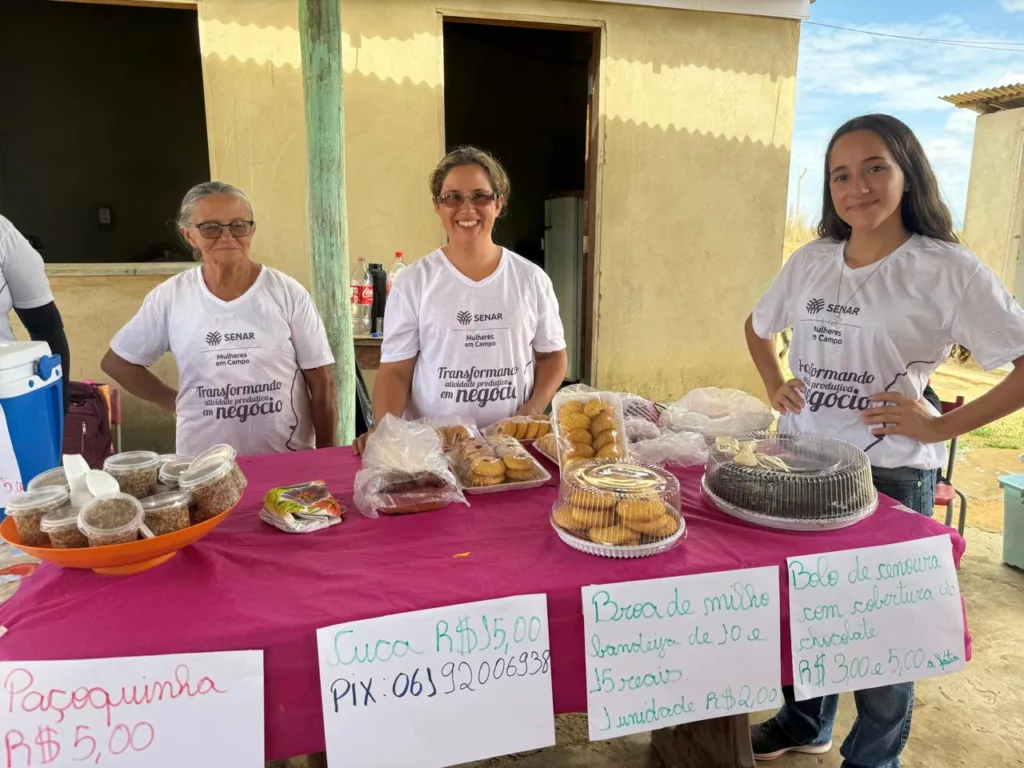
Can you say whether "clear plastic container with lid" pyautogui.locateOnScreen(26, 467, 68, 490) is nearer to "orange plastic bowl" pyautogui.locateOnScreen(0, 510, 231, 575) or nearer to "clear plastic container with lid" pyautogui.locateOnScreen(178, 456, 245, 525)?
"orange plastic bowl" pyautogui.locateOnScreen(0, 510, 231, 575)

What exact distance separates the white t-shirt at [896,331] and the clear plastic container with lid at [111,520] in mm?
1613

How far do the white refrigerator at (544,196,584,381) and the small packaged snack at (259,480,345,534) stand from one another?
15.7 feet

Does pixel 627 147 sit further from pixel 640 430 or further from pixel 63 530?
pixel 63 530

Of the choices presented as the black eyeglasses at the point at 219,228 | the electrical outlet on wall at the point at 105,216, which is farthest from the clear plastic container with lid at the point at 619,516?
the electrical outlet on wall at the point at 105,216

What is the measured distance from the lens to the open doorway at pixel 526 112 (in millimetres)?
7336

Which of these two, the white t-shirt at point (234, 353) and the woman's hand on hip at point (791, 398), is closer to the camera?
the woman's hand on hip at point (791, 398)

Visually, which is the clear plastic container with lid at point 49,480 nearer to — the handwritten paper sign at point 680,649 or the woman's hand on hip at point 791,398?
the handwritten paper sign at point 680,649

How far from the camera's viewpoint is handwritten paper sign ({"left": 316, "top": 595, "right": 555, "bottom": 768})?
1039 mm

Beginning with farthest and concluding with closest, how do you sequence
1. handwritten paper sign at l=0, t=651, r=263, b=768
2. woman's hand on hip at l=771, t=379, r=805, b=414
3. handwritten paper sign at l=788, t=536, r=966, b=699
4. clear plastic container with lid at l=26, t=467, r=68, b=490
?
woman's hand on hip at l=771, t=379, r=805, b=414
handwritten paper sign at l=788, t=536, r=966, b=699
clear plastic container with lid at l=26, t=467, r=68, b=490
handwritten paper sign at l=0, t=651, r=263, b=768

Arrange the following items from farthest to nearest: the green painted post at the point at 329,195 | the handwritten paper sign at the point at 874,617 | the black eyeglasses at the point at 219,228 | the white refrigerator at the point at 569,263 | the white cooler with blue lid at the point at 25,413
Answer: the white refrigerator at the point at 569,263, the green painted post at the point at 329,195, the black eyeglasses at the point at 219,228, the white cooler with blue lid at the point at 25,413, the handwritten paper sign at the point at 874,617

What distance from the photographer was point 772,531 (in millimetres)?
1352

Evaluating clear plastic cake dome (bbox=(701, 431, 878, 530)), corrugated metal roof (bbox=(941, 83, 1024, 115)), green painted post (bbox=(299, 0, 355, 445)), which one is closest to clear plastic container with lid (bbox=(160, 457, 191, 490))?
clear plastic cake dome (bbox=(701, 431, 878, 530))

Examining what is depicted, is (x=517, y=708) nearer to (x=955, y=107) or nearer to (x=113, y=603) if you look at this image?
(x=113, y=603)

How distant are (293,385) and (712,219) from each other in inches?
162
